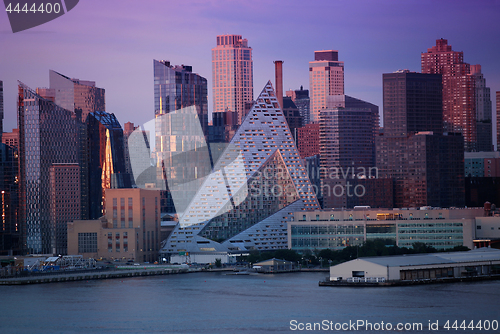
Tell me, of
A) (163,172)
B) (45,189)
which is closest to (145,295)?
(45,189)

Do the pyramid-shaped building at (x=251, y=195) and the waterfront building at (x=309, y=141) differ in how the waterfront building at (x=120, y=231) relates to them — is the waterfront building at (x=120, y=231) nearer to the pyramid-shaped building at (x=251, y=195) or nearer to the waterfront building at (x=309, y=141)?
the pyramid-shaped building at (x=251, y=195)

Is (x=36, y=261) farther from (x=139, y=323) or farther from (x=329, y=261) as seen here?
(x=139, y=323)

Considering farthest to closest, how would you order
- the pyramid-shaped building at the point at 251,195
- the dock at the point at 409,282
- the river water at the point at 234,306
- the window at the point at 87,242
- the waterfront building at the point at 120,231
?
the pyramid-shaped building at the point at 251,195, the window at the point at 87,242, the waterfront building at the point at 120,231, the dock at the point at 409,282, the river water at the point at 234,306

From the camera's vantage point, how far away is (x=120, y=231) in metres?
88.4

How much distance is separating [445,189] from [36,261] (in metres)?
67.2

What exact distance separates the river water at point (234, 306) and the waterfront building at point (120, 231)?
60.5 ft

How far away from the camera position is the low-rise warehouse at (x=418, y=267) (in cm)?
6359

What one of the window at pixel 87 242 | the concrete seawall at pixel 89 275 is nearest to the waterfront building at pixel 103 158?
the window at pixel 87 242

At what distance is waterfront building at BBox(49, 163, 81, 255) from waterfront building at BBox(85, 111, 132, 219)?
17.1m

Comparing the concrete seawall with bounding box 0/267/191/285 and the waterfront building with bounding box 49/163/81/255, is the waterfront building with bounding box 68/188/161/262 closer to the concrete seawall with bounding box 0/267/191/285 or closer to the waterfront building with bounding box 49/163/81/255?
the concrete seawall with bounding box 0/267/191/285

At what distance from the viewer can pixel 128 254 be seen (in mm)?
88250

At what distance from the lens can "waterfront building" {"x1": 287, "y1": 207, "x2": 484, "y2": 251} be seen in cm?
8306

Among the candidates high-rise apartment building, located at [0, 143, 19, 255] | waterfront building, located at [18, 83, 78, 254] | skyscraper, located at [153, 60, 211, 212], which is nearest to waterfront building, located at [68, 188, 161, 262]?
high-rise apartment building, located at [0, 143, 19, 255]

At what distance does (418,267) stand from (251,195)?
31494 millimetres
